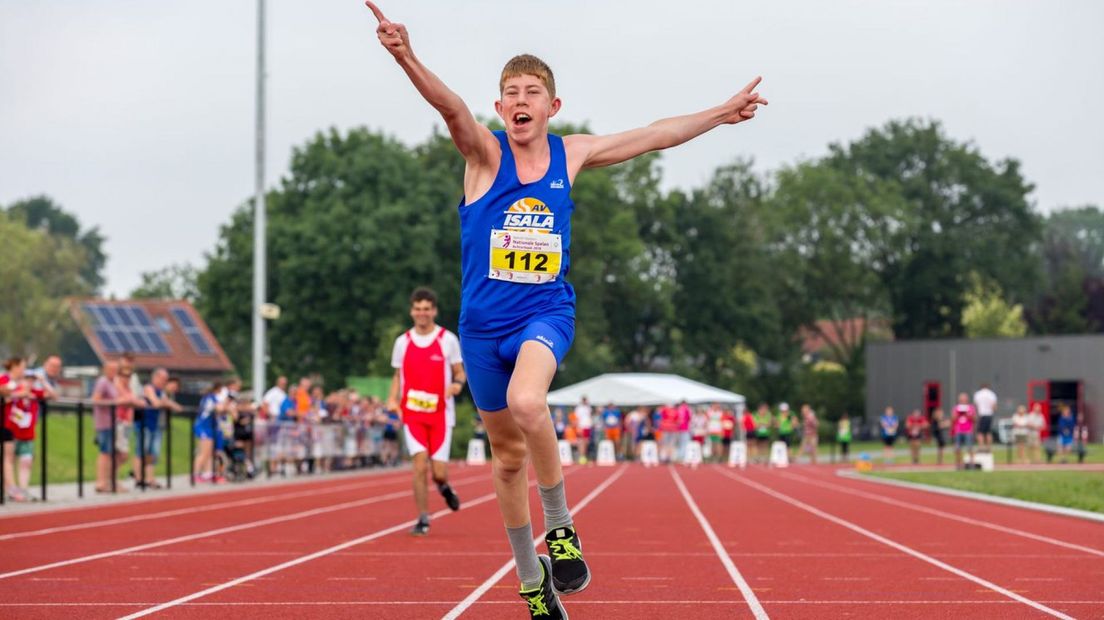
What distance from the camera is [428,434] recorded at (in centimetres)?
1291

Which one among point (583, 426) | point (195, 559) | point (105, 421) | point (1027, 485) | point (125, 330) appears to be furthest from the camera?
point (125, 330)

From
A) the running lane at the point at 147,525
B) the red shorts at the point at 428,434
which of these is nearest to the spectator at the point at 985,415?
the running lane at the point at 147,525

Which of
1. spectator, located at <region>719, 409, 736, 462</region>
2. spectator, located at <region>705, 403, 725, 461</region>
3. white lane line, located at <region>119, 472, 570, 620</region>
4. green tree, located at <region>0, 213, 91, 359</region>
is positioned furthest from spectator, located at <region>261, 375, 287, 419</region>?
green tree, located at <region>0, 213, 91, 359</region>

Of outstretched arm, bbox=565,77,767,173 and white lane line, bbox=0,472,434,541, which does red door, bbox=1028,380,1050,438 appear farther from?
outstretched arm, bbox=565,77,767,173

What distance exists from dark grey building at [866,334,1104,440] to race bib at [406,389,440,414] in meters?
48.9

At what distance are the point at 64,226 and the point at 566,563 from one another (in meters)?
129

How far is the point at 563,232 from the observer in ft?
20.4

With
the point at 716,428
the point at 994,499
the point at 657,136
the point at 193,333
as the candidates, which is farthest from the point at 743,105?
the point at 193,333

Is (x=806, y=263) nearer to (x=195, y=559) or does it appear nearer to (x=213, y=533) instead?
(x=213, y=533)

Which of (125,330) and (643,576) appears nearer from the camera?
(643,576)

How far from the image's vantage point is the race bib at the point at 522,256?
6109mm

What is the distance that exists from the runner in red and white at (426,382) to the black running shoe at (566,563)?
6.25 m

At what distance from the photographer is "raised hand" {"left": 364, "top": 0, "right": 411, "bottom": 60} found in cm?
568

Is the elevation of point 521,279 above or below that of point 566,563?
above
